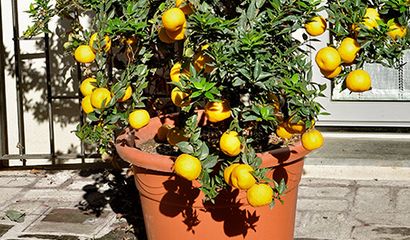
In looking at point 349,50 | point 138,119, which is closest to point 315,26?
point 349,50

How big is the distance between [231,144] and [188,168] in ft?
0.56

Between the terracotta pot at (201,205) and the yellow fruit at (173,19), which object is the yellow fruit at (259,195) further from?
the yellow fruit at (173,19)

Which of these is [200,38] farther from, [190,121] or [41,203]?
[41,203]

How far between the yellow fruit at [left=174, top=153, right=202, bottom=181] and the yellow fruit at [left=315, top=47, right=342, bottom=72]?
0.55m

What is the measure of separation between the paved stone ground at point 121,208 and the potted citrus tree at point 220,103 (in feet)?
1.89

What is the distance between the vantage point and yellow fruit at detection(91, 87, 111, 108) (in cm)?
329

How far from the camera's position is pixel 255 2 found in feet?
10.4

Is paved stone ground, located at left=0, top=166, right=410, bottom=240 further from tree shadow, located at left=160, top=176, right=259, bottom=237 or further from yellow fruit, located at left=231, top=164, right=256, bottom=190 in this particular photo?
yellow fruit, located at left=231, top=164, right=256, bottom=190

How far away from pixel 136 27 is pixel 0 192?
6.59 ft

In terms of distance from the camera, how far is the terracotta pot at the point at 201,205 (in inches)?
134

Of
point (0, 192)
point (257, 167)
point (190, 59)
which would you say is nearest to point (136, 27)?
point (190, 59)

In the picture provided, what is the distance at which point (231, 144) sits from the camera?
119 inches

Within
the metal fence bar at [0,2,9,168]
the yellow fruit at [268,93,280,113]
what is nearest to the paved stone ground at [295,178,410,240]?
the yellow fruit at [268,93,280,113]

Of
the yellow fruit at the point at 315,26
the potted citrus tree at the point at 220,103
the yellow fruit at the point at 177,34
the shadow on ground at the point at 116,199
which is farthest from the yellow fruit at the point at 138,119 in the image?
the shadow on ground at the point at 116,199
